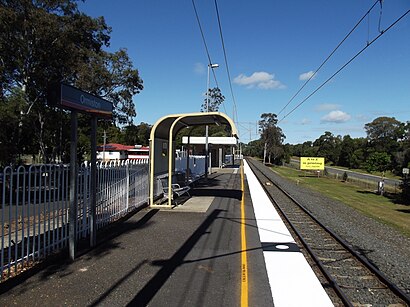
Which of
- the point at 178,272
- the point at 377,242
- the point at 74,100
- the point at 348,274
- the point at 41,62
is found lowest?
the point at 377,242

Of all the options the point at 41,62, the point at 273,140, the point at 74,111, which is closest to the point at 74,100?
the point at 74,111

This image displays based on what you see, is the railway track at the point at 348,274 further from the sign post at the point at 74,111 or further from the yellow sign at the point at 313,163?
the yellow sign at the point at 313,163

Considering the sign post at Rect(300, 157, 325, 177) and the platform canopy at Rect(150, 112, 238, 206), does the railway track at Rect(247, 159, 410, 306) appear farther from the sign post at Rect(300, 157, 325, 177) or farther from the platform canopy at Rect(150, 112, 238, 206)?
the sign post at Rect(300, 157, 325, 177)

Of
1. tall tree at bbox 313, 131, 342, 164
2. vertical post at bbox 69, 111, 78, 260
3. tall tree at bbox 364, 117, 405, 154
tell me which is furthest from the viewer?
tall tree at bbox 313, 131, 342, 164

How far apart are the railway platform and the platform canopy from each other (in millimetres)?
3574

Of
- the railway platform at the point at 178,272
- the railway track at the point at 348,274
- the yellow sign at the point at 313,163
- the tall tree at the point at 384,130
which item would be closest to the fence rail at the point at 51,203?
the railway platform at the point at 178,272

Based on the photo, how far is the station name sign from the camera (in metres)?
5.75

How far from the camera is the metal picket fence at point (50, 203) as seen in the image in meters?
5.29

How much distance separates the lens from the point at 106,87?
21891 mm

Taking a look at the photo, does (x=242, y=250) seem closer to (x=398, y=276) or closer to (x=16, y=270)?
(x=398, y=276)

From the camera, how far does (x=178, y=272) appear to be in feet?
19.7

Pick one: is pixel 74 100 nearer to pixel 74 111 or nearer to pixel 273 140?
pixel 74 111

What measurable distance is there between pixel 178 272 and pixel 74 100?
3416 millimetres

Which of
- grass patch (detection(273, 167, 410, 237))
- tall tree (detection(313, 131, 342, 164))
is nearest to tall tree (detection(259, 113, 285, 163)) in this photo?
tall tree (detection(313, 131, 342, 164))
